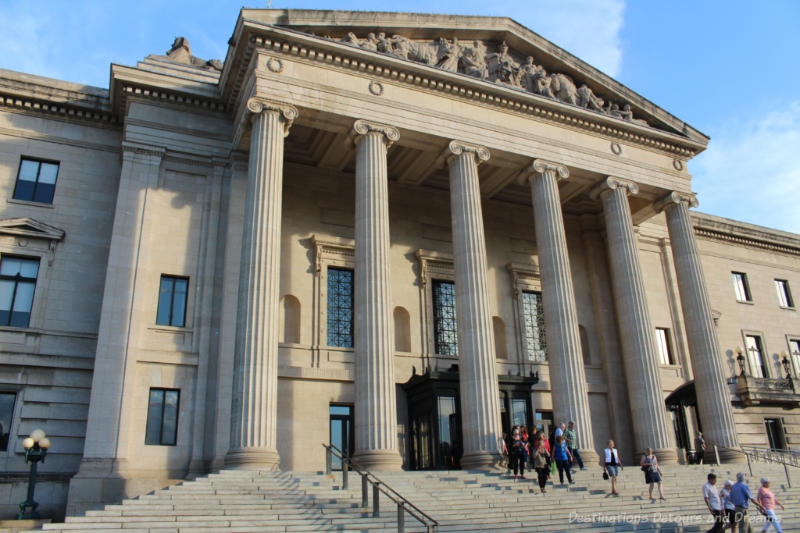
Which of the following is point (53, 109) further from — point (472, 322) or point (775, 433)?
point (775, 433)

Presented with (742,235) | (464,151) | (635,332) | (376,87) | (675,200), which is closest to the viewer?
(376,87)

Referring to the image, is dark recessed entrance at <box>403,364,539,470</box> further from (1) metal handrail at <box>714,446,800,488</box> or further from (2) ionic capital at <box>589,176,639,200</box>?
(2) ionic capital at <box>589,176,639,200</box>

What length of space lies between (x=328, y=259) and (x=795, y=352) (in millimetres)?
27620

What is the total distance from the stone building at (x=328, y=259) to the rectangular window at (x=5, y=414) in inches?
2.2

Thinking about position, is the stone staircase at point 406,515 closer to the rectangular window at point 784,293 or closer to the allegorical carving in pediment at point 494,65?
the allegorical carving in pediment at point 494,65

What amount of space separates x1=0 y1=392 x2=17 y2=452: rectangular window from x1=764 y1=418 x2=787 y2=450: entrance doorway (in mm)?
32410

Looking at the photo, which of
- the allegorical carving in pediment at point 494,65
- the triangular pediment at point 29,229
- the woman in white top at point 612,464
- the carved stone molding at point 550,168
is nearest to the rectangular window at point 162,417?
the triangular pediment at point 29,229

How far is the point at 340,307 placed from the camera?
87.9 ft

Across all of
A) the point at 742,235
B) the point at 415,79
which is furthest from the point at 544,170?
the point at 742,235

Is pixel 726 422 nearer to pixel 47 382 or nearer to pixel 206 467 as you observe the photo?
pixel 206 467

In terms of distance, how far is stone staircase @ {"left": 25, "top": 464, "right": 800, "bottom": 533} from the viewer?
1424 cm

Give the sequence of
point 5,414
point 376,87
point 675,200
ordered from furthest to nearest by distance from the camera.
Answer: point 675,200 → point 376,87 → point 5,414

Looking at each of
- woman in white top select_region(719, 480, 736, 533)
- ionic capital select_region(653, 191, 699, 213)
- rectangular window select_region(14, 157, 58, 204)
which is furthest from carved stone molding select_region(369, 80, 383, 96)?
woman in white top select_region(719, 480, 736, 533)

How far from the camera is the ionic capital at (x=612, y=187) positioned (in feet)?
91.7
